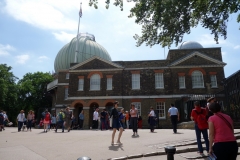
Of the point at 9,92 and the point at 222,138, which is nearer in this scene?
the point at 222,138

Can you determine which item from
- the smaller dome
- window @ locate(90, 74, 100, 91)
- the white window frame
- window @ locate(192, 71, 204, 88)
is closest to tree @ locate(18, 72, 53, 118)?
window @ locate(90, 74, 100, 91)

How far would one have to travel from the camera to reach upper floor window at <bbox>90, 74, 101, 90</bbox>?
2625cm

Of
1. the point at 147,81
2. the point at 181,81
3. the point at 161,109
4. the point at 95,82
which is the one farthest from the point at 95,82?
the point at 181,81

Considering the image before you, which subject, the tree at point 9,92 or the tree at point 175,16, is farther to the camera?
the tree at point 9,92

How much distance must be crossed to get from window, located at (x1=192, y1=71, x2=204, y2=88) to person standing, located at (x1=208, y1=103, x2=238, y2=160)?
861 inches

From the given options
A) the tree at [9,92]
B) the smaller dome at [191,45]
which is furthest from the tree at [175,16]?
the tree at [9,92]

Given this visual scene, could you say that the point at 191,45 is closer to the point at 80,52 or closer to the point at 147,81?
the point at 147,81

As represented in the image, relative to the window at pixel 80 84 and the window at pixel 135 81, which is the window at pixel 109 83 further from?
the window at pixel 80 84

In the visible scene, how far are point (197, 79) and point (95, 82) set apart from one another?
13.2 meters

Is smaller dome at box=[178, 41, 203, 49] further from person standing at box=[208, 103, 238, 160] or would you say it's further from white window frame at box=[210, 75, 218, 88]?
person standing at box=[208, 103, 238, 160]

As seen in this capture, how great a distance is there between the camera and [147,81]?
2570 centimetres

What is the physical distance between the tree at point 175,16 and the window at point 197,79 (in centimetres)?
1483

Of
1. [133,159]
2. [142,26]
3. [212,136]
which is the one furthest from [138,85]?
[212,136]

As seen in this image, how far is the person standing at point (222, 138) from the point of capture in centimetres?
369
